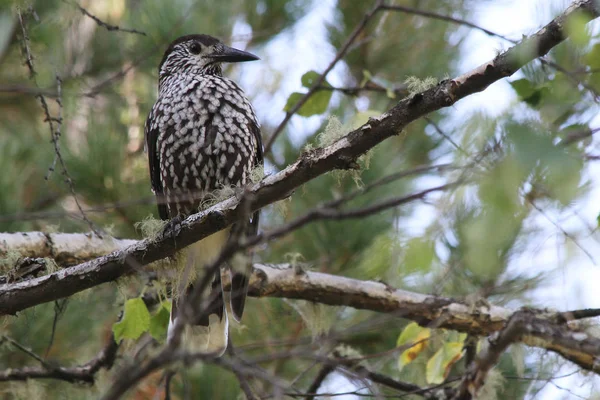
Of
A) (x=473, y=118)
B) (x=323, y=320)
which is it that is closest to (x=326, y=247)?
(x=323, y=320)

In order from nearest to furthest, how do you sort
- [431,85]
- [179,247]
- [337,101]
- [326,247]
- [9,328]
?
[431,85] → [179,247] → [9,328] → [326,247] → [337,101]

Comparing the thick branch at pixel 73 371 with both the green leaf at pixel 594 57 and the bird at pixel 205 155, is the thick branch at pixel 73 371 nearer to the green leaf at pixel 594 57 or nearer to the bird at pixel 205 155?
the bird at pixel 205 155

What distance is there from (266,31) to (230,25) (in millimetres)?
224

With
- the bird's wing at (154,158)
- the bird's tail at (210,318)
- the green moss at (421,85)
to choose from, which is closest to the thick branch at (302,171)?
the green moss at (421,85)

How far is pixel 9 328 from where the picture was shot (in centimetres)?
382

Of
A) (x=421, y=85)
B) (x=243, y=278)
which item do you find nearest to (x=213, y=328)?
(x=243, y=278)

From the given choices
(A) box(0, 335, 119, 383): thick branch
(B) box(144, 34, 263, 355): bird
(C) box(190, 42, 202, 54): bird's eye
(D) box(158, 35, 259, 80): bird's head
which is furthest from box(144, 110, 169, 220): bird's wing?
(A) box(0, 335, 119, 383): thick branch

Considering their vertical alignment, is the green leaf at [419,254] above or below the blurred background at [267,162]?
below

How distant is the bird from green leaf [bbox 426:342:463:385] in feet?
2.66

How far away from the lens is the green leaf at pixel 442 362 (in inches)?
126

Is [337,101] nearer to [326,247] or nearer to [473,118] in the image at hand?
[326,247]

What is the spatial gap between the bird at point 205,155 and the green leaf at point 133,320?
1.52 ft

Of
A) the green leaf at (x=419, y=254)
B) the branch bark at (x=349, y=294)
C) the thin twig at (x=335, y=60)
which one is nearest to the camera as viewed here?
the green leaf at (x=419, y=254)

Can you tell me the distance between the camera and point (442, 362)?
3230 mm
